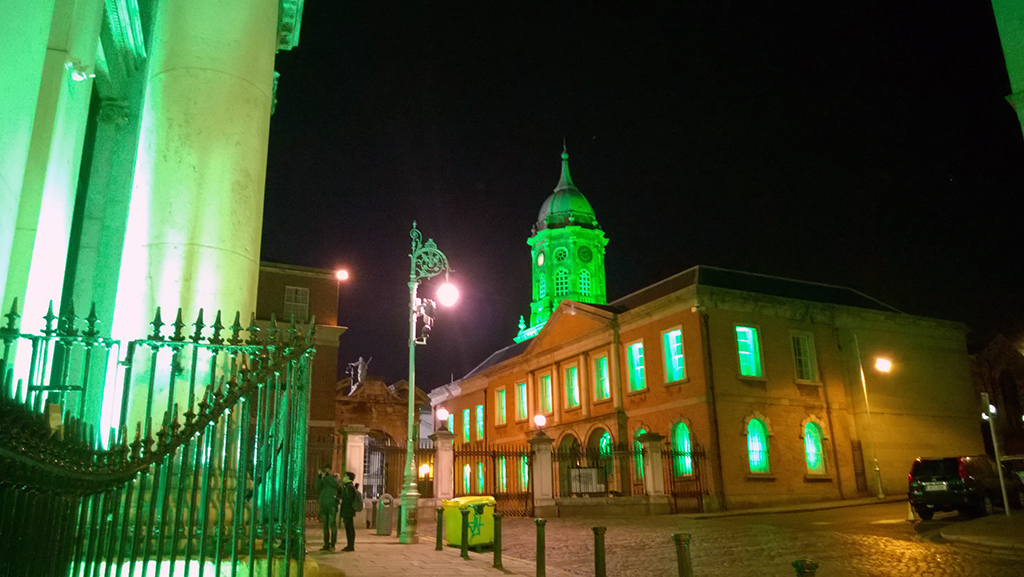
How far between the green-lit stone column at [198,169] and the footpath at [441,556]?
12.7ft

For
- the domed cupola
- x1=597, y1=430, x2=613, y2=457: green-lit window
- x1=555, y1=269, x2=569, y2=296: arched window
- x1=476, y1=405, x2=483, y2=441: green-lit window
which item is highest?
the domed cupola

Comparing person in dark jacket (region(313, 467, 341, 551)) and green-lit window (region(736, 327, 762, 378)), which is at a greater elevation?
green-lit window (region(736, 327, 762, 378))

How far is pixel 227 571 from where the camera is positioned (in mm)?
5773

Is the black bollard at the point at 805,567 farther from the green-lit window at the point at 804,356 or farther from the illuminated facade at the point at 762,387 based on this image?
the green-lit window at the point at 804,356

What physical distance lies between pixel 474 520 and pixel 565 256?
41561mm

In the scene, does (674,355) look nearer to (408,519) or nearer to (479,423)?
(408,519)

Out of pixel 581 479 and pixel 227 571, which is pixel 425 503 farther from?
pixel 227 571

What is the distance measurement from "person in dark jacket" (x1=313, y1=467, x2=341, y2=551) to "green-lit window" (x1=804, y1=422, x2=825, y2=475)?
21.4 meters

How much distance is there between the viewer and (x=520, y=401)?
43125 millimetres

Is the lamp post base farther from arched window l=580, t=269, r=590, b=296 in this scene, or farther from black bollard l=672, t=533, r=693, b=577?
arched window l=580, t=269, r=590, b=296

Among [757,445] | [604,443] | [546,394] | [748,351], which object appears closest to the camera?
[757,445]

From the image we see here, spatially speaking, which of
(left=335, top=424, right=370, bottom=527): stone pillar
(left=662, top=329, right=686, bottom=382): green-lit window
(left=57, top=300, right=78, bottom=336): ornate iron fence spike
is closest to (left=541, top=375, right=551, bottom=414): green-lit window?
(left=662, top=329, right=686, bottom=382): green-lit window

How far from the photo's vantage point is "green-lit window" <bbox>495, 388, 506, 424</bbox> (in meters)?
45.7

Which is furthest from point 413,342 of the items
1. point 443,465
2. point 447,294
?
point 443,465
